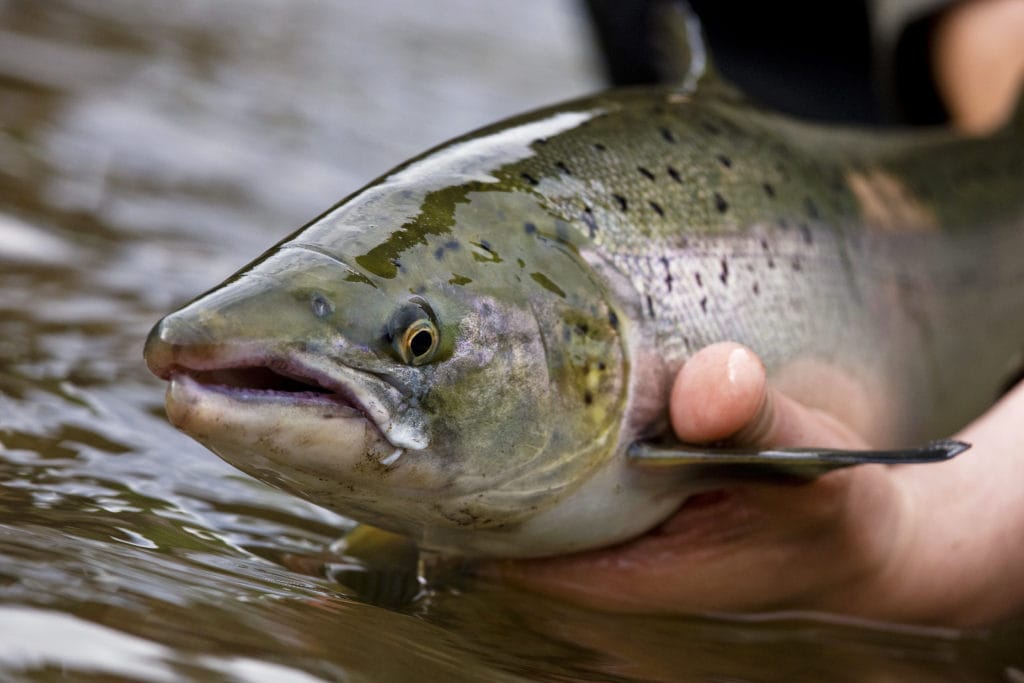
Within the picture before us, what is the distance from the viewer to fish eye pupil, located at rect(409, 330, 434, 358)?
1593 millimetres

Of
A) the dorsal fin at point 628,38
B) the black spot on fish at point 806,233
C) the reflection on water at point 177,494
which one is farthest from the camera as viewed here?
the dorsal fin at point 628,38

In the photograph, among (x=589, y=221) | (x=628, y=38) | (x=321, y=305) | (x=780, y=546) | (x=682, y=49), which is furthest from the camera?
(x=628, y=38)

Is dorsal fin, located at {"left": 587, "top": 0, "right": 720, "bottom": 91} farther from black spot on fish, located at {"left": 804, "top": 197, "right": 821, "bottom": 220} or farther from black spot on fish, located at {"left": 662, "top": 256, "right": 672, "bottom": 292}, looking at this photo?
black spot on fish, located at {"left": 662, "top": 256, "right": 672, "bottom": 292}

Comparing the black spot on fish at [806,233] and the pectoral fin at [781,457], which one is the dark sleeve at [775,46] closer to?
the black spot on fish at [806,233]

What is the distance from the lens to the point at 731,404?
5.83 feet

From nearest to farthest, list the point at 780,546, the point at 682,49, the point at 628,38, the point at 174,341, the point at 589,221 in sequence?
the point at 174,341, the point at 589,221, the point at 780,546, the point at 682,49, the point at 628,38

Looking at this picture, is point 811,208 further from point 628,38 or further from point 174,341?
point 628,38

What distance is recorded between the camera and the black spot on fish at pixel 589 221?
1.92m

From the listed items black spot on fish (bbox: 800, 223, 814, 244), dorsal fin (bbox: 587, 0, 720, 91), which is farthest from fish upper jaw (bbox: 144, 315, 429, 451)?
dorsal fin (bbox: 587, 0, 720, 91)

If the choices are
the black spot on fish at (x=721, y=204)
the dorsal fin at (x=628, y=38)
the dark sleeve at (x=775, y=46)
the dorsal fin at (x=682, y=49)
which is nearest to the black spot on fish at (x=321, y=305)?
the black spot on fish at (x=721, y=204)

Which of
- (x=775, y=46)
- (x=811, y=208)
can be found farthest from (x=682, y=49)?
(x=775, y=46)

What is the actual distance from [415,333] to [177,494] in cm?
61

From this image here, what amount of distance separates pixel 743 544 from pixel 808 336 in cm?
45

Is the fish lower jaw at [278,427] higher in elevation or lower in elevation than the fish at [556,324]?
lower
